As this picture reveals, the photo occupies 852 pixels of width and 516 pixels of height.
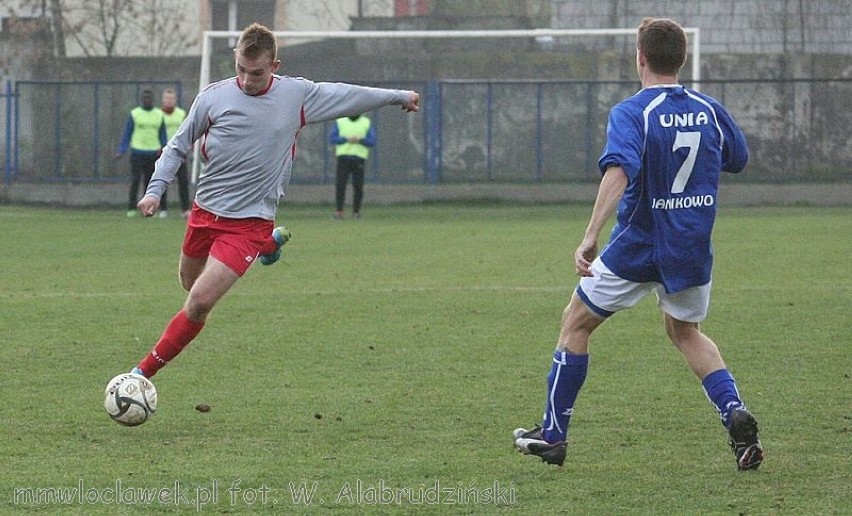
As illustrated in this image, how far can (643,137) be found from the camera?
5367 mm

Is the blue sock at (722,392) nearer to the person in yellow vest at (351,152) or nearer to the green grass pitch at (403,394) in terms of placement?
the green grass pitch at (403,394)

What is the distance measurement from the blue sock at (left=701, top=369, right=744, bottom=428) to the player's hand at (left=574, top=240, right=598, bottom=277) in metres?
0.82

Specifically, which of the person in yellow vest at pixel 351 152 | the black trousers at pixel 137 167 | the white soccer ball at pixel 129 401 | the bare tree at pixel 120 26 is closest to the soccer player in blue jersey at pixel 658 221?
the white soccer ball at pixel 129 401

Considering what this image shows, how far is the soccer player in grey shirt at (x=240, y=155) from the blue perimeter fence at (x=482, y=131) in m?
19.3

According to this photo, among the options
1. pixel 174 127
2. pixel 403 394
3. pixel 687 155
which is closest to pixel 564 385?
pixel 687 155

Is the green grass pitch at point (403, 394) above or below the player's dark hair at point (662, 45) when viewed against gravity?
below

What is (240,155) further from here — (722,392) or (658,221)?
(722,392)

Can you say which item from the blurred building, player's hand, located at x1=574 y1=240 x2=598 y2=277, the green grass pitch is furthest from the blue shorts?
A: the blurred building

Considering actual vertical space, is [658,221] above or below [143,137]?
above

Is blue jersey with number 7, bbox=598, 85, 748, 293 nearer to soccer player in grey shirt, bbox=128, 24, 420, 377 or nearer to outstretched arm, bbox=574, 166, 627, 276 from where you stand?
outstretched arm, bbox=574, 166, 627, 276

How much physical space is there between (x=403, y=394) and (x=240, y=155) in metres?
1.49

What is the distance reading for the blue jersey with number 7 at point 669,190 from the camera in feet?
17.7

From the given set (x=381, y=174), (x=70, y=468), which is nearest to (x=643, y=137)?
(x=70, y=468)

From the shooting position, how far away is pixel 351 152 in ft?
72.3
